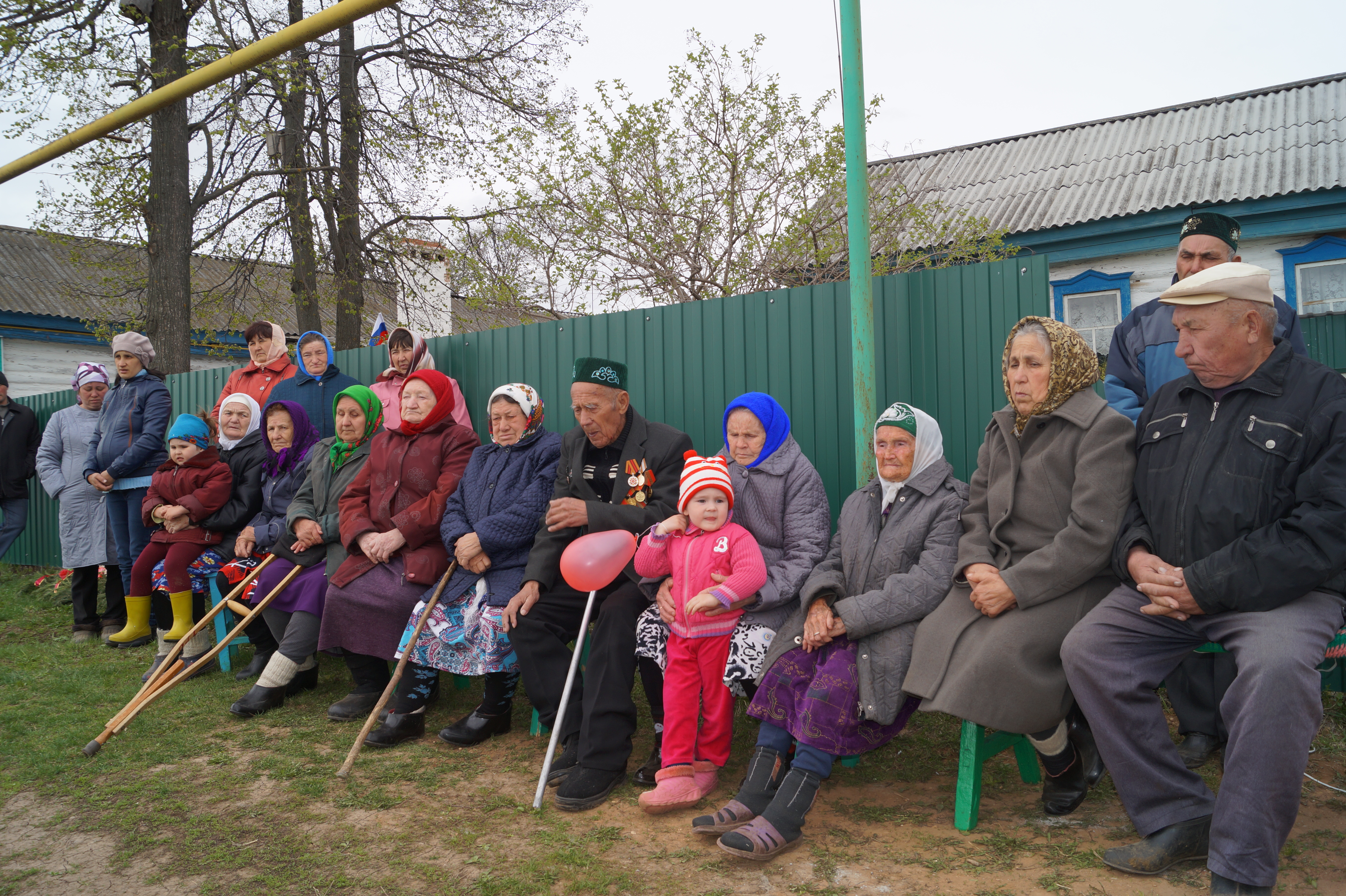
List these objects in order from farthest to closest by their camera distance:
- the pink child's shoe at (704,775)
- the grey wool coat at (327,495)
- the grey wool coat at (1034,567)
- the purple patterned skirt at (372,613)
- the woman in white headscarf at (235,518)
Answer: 1. the woman in white headscarf at (235,518)
2. the grey wool coat at (327,495)
3. the purple patterned skirt at (372,613)
4. the pink child's shoe at (704,775)
5. the grey wool coat at (1034,567)

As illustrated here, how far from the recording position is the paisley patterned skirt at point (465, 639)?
380 centimetres

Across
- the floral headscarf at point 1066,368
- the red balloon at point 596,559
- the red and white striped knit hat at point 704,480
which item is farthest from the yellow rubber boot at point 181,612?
the floral headscarf at point 1066,368

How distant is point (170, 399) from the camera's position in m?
6.69

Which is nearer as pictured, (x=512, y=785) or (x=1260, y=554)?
(x=1260, y=554)

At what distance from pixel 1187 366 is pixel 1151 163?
11.2 meters

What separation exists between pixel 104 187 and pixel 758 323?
9.11 m

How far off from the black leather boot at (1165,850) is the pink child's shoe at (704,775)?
4.28 feet

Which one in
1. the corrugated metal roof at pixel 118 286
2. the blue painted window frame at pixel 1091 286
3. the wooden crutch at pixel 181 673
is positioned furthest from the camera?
the blue painted window frame at pixel 1091 286

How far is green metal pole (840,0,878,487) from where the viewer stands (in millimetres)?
3754

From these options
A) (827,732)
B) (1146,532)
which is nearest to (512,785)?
(827,732)

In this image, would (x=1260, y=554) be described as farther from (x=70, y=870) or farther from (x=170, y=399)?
(x=170, y=399)

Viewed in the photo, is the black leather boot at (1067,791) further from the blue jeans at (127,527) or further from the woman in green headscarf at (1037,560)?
the blue jeans at (127,527)

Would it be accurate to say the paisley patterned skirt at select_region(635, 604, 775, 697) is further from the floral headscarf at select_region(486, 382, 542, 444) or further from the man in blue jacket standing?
the man in blue jacket standing

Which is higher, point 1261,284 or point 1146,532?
point 1261,284
